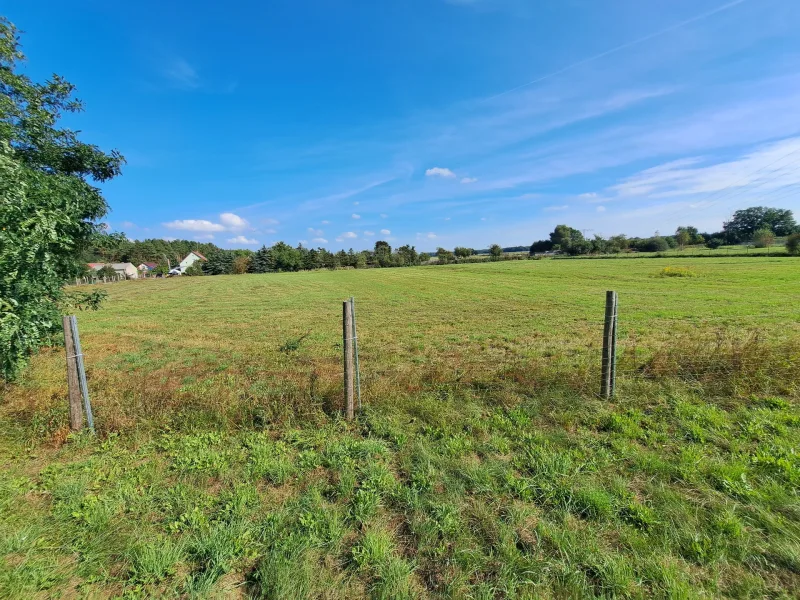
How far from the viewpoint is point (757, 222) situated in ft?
327

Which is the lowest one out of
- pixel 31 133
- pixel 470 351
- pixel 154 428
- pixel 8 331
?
pixel 470 351

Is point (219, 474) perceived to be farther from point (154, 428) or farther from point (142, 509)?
point (154, 428)

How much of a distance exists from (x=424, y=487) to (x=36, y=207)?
6472 millimetres

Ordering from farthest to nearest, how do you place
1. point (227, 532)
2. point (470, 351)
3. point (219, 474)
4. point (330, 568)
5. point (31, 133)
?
point (470, 351) < point (31, 133) < point (219, 474) < point (227, 532) < point (330, 568)

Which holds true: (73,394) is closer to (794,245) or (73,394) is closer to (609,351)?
(609,351)

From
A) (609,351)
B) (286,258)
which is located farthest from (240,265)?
(609,351)

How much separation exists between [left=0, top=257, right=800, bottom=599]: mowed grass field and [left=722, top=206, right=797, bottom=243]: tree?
13135 cm

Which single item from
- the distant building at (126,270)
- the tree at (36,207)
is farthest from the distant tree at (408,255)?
the tree at (36,207)

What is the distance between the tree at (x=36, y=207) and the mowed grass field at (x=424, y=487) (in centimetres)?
139

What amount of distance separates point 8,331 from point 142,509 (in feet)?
11.6

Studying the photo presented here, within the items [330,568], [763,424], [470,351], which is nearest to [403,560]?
[330,568]

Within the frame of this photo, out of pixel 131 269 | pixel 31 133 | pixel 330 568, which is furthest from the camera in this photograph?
pixel 131 269

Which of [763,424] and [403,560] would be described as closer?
[403,560]

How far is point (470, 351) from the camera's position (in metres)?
10.4
